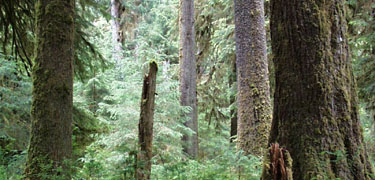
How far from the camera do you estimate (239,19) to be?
23.5 ft

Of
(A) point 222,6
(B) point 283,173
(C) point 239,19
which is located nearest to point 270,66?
(A) point 222,6

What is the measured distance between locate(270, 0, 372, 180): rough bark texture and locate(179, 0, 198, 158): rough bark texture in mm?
7233

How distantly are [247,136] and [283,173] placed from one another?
13.0 feet

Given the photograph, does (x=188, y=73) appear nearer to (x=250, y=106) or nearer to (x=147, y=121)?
(x=250, y=106)

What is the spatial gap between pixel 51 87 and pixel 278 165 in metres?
2.96

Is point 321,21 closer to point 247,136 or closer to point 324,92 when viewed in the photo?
point 324,92

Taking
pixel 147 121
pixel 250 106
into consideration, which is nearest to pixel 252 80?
pixel 250 106

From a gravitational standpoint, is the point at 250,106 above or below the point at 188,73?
below

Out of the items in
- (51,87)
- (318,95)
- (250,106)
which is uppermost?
(51,87)

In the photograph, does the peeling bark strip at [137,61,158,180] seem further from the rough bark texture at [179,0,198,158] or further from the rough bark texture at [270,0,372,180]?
the rough bark texture at [179,0,198,158]

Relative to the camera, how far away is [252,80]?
6906 mm

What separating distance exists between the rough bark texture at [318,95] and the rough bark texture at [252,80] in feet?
10.6

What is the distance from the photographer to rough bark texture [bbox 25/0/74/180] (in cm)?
A: 407

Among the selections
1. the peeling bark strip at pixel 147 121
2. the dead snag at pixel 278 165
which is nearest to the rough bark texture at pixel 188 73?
the peeling bark strip at pixel 147 121
